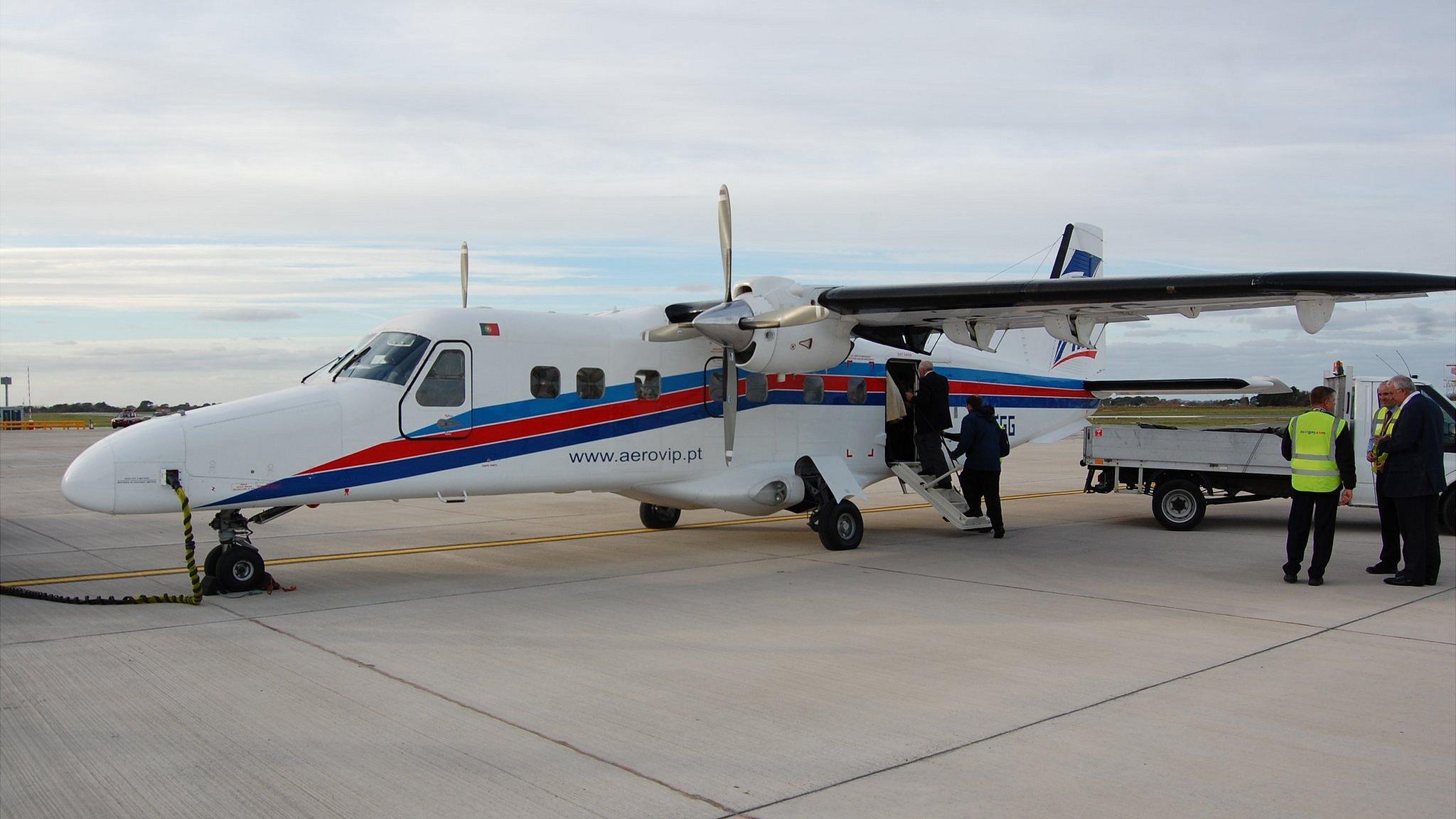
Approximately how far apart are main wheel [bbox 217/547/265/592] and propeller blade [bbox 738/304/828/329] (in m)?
5.11

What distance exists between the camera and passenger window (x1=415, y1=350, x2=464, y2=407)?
9703mm

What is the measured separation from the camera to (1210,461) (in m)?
13.1

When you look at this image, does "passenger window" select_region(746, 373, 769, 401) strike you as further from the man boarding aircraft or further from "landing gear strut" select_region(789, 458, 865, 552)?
"landing gear strut" select_region(789, 458, 865, 552)

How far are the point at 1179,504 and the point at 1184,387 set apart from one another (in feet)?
5.52

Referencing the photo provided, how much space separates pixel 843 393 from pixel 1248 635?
6.41m

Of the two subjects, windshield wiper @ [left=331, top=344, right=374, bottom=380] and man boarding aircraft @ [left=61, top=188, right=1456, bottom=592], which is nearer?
man boarding aircraft @ [left=61, top=188, right=1456, bottom=592]

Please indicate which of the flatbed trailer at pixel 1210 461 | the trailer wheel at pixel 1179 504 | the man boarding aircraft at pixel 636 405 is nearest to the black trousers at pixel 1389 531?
the man boarding aircraft at pixel 636 405

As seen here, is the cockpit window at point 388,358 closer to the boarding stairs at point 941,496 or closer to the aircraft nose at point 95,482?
the aircraft nose at point 95,482

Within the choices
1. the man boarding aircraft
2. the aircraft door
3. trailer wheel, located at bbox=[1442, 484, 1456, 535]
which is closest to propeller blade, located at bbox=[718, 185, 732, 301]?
the man boarding aircraft

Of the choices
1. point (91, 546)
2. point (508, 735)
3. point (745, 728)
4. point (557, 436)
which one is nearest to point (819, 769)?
point (745, 728)

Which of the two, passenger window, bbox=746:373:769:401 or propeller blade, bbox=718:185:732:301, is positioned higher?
propeller blade, bbox=718:185:732:301

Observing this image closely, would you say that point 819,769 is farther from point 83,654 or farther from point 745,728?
point 83,654

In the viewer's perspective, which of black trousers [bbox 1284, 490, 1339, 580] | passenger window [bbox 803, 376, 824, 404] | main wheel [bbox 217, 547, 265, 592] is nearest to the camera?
main wheel [bbox 217, 547, 265, 592]

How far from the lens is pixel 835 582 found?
9812 millimetres
